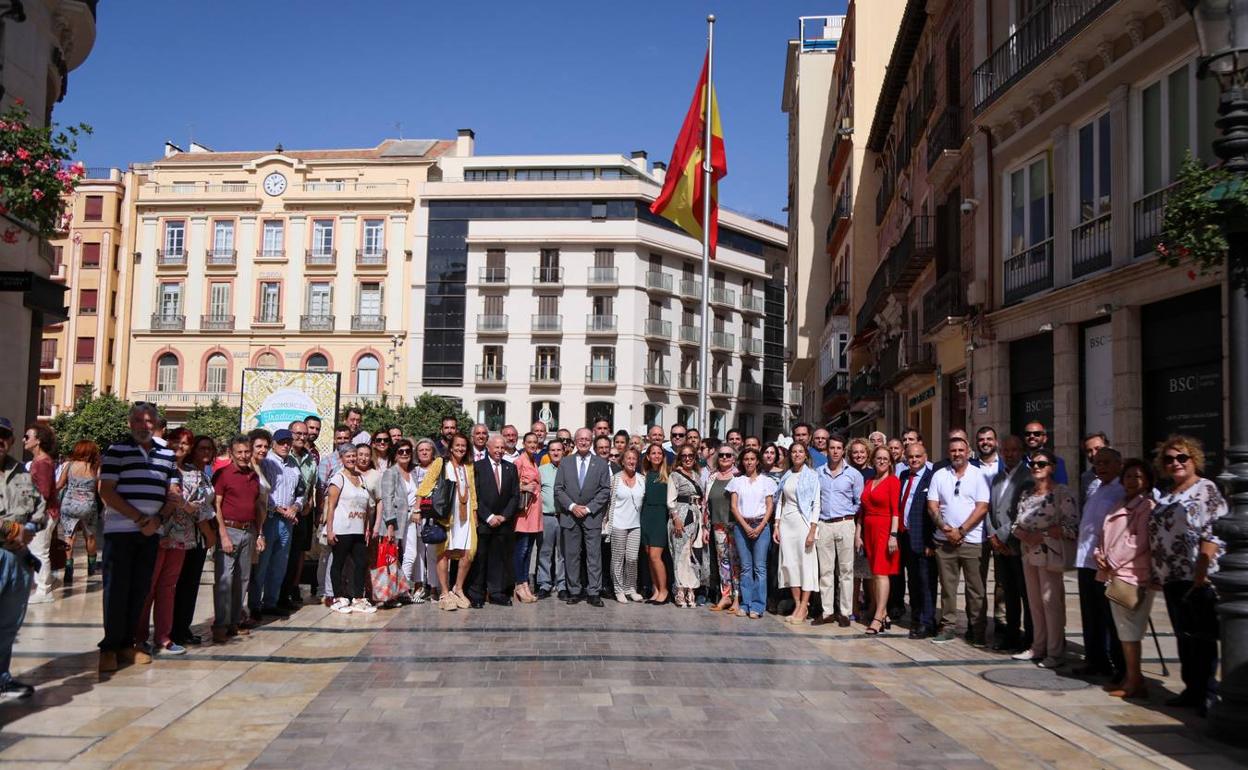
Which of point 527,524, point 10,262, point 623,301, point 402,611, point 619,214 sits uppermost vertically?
point 619,214

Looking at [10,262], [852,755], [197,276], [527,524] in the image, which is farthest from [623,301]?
[852,755]

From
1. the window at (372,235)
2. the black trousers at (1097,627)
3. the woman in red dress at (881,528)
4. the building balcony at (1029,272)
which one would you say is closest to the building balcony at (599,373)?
the window at (372,235)

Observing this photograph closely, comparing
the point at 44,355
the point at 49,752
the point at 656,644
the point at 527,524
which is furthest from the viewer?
the point at 44,355

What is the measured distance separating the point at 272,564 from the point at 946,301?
1510 cm

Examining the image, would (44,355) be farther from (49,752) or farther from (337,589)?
(49,752)

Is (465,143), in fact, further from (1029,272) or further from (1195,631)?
(1195,631)

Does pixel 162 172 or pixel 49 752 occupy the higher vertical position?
pixel 162 172

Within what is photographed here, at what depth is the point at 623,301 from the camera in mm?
63688

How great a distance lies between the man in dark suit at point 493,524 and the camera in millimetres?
12172

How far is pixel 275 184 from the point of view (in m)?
64.1

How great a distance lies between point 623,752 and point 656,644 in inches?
146

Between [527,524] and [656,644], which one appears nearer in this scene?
[656,644]

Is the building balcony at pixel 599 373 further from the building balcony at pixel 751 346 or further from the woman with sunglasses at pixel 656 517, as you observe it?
the woman with sunglasses at pixel 656 517

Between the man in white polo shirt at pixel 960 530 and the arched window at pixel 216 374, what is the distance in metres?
58.5
